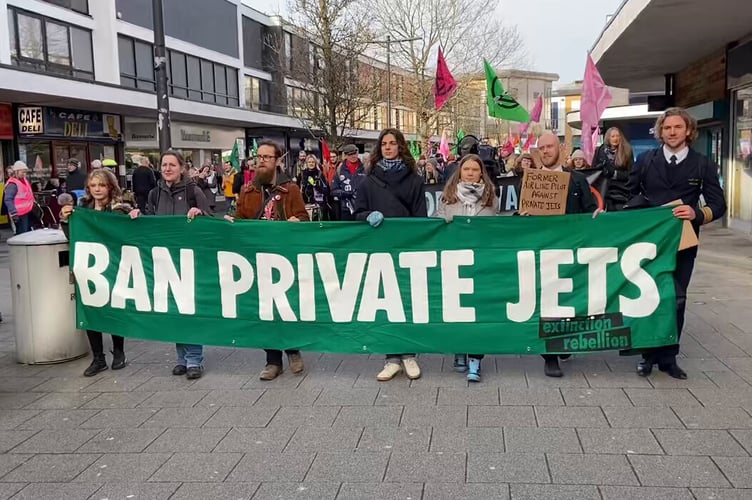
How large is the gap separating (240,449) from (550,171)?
296cm

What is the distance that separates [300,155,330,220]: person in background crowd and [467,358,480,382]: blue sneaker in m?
9.67

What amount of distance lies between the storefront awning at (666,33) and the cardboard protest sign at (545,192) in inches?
257

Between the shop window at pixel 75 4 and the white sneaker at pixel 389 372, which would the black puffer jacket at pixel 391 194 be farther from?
the shop window at pixel 75 4

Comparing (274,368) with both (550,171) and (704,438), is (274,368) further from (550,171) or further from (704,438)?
(704,438)

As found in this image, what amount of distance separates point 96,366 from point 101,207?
1.33 metres

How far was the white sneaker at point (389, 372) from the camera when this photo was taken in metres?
5.53

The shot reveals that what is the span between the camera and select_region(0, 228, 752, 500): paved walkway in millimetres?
3744

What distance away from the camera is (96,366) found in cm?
600

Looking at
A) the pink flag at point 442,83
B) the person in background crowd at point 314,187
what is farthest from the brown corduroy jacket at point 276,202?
the pink flag at point 442,83

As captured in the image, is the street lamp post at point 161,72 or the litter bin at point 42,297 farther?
the street lamp post at point 161,72

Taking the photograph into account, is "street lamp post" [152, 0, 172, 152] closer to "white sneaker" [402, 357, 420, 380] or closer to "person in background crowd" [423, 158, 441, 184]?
"person in background crowd" [423, 158, 441, 184]

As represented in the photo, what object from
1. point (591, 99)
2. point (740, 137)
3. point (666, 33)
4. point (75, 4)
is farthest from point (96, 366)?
point (75, 4)

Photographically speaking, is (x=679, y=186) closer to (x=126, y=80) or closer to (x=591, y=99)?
(x=591, y=99)

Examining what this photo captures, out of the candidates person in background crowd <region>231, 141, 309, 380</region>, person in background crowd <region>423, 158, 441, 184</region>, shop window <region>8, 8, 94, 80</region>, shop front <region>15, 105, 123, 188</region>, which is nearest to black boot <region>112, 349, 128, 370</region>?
person in background crowd <region>231, 141, 309, 380</region>
